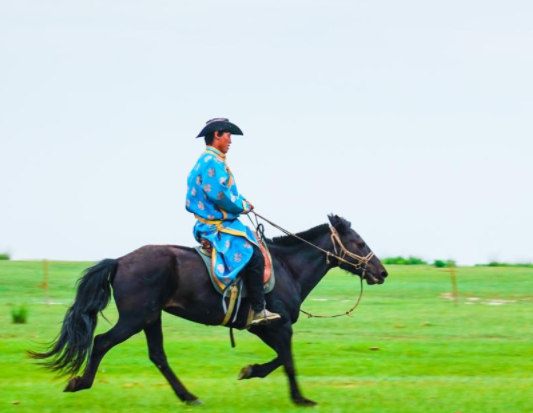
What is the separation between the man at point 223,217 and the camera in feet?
35.8

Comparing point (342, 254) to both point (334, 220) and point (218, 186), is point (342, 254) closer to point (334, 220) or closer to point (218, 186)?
point (334, 220)

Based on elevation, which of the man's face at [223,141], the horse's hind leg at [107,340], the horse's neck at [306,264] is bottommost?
the horse's hind leg at [107,340]

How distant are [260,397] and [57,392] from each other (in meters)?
2.32

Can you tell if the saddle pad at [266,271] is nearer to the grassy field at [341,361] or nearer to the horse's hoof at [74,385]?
the grassy field at [341,361]

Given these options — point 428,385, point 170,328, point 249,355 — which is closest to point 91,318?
point 428,385

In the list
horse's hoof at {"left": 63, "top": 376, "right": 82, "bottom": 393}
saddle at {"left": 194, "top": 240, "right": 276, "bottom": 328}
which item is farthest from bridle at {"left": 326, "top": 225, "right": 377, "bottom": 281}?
horse's hoof at {"left": 63, "top": 376, "right": 82, "bottom": 393}

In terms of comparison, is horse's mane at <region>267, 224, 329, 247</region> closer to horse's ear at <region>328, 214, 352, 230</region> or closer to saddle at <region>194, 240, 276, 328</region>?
horse's ear at <region>328, 214, 352, 230</region>

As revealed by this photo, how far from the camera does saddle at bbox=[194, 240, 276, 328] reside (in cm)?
1091

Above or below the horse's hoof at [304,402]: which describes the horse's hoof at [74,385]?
above

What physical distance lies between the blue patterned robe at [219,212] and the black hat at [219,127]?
188 millimetres

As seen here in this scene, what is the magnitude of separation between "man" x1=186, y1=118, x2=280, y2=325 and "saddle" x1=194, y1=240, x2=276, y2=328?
2.1 inches

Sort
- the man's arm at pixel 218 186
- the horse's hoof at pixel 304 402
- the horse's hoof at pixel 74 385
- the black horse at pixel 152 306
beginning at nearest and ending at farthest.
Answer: the horse's hoof at pixel 74 385 < the black horse at pixel 152 306 < the man's arm at pixel 218 186 < the horse's hoof at pixel 304 402

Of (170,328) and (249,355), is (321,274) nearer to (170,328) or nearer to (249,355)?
(249,355)

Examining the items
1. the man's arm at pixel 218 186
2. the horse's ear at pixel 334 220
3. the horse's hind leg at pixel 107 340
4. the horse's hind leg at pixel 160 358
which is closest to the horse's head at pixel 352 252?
the horse's ear at pixel 334 220
